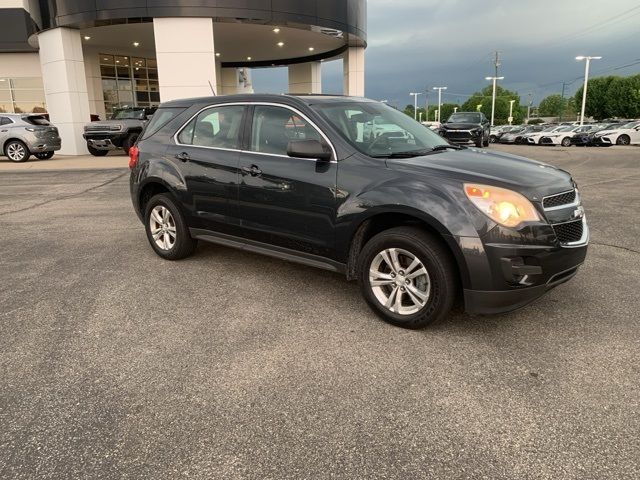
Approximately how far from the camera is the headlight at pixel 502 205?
350 cm

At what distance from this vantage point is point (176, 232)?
559 cm

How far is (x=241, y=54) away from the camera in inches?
1166

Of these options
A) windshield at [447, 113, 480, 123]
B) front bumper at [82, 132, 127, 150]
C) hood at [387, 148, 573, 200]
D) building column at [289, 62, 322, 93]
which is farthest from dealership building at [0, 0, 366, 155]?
hood at [387, 148, 573, 200]


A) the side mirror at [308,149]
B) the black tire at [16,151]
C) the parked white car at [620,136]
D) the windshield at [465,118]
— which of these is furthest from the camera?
the parked white car at [620,136]

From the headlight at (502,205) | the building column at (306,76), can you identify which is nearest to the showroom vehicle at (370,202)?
the headlight at (502,205)

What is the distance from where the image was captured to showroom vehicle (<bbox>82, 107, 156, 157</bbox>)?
63.5ft

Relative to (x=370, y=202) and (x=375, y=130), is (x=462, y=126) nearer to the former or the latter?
(x=375, y=130)

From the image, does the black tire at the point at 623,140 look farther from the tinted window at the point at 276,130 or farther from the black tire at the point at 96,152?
the tinted window at the point at 276,130

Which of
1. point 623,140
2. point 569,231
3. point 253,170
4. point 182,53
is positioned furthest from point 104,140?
point 623,140

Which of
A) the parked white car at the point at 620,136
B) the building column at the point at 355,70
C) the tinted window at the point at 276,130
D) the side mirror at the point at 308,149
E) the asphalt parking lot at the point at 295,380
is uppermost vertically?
the building column at the point at 355,70

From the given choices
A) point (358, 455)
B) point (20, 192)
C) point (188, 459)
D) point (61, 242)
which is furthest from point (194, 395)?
point (20, 192)

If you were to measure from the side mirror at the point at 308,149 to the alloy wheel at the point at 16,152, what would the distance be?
17.5m

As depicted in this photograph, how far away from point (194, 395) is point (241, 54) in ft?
96.2

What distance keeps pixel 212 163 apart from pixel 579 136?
33.7 m
